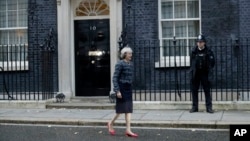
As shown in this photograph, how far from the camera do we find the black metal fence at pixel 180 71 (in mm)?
14508

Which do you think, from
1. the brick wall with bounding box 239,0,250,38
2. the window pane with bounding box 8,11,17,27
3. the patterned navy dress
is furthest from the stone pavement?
the window pane with bounding box 8,11,17,27

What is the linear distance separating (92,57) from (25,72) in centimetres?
221

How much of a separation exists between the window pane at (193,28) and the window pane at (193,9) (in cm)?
22

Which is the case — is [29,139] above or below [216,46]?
below

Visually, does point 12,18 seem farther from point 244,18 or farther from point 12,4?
point 244,18

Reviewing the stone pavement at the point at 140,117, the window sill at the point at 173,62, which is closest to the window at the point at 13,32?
the stone pavement at the point at 140,117

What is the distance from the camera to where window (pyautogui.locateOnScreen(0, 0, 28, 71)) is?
53.1 feet

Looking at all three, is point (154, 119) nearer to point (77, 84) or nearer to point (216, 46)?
point (216, 46)

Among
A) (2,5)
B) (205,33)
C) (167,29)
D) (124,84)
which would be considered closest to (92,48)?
(167,29)

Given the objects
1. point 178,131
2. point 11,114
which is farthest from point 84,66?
point 178,131

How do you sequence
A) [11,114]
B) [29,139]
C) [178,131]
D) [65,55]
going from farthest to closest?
1. [65,55]
2. [11,114]
3. [178,131]
4. [29,139]

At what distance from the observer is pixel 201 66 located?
1274 centimetres

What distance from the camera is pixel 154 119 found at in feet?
39.1

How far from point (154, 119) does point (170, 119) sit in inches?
15.0
